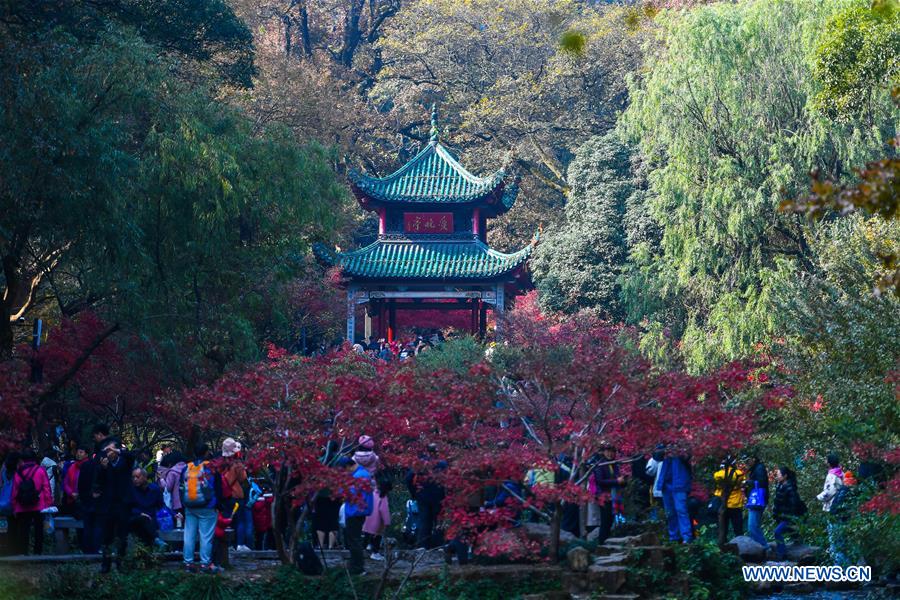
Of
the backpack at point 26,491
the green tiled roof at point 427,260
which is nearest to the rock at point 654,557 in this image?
the backpack at point 26,491

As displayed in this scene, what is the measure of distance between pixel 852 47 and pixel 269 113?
21133 mm

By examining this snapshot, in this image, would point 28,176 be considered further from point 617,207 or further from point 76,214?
point 617,207

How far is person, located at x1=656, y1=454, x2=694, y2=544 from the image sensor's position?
41.9 ft

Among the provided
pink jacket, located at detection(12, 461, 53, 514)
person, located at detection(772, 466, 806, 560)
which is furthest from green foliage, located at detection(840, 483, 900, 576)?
pink jacket, located at detection(12, 461, 53, 514)

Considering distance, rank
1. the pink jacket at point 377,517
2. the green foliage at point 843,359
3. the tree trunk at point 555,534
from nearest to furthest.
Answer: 1. the tree trunk at point 555,534
2. the pink jacket at point 377,517
3. the green foliage at point 843,359

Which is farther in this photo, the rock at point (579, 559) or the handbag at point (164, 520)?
the handbag at point (164, 520)

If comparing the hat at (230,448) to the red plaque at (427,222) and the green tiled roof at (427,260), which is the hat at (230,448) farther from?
the red plaque at (427,222)

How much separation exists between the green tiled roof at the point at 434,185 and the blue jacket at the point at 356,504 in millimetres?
22656

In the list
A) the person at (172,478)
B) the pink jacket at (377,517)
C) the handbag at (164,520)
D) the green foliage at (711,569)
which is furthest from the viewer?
the handbag at (164,520)

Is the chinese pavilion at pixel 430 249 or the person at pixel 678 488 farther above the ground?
the chinese pavilion at pixel 430 249

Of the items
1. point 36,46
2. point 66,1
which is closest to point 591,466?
point 36,46

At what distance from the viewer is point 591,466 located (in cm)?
1182

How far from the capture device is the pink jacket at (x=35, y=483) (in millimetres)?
12180

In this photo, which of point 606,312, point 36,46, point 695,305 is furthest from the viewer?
point 606,312
